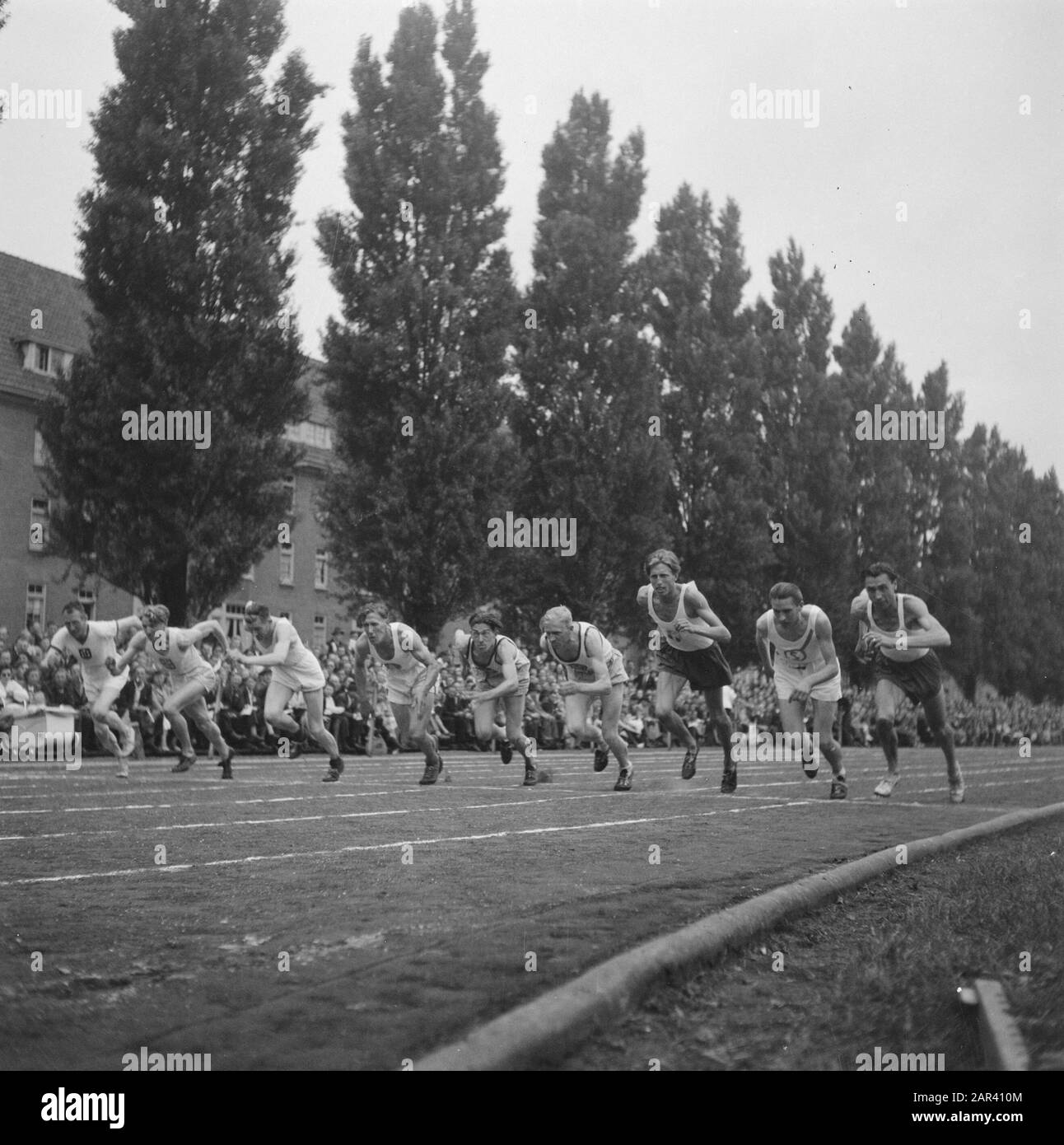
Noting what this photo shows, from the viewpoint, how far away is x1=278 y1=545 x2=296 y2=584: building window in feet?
186

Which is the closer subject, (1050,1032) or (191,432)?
(1050,1032)

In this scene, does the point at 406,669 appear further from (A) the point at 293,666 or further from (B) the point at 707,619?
(B) the point at 707,619

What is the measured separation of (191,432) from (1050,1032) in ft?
91.2

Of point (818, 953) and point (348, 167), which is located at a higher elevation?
point (348, 167)

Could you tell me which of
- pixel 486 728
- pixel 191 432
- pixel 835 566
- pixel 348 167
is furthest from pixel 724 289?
pixel 486 728

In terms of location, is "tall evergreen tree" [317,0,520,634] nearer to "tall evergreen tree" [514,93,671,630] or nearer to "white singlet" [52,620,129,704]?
"tall evergreen tree" [514,93,671,630]

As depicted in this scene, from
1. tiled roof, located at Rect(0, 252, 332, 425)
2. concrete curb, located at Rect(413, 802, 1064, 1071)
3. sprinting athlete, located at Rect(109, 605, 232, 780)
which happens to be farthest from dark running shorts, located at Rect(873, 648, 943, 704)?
tiled roof, located at Rect(0, 252, 332, 425)

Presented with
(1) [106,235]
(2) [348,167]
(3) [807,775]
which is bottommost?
(3) [807,775]

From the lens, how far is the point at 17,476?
45500 millimetres

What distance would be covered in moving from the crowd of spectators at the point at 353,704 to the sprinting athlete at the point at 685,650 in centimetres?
357

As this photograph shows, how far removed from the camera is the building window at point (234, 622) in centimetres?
5091

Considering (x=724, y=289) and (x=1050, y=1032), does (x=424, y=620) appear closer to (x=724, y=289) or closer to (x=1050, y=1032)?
(x=724, y=289)

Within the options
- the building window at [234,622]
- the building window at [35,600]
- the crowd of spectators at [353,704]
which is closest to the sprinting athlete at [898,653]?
the crowd of spectators at [353,704]

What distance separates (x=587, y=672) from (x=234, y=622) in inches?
1564
